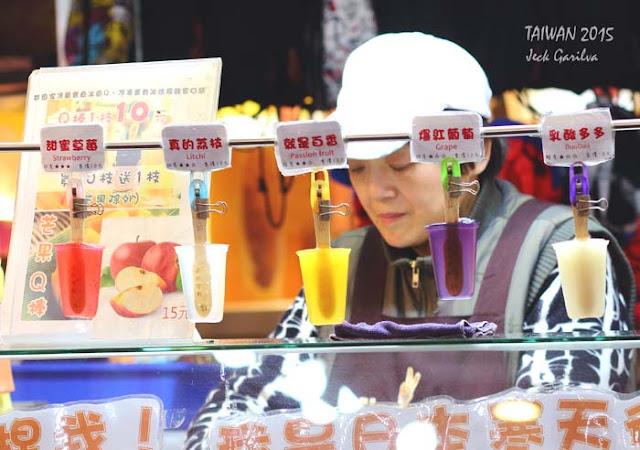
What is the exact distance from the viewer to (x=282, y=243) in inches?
128

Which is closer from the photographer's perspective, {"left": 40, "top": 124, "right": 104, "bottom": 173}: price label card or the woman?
{"left": 40, "top": 124, "right": 104, "bottom": 173}: price label card

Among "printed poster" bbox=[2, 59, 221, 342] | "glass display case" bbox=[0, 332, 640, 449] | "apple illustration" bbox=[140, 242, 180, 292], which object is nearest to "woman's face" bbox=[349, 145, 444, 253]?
"printed poster" bbox=[2, 59, 221, 342]

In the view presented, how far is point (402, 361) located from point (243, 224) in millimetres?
1899

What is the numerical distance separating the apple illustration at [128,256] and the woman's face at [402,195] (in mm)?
1141

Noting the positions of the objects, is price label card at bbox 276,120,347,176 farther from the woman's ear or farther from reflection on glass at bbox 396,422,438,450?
the woman's ear

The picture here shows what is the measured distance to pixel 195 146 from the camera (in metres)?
1.51

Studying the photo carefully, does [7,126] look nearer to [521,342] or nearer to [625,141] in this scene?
[625,141]

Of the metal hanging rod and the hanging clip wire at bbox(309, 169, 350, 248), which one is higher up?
the metal hanging rod

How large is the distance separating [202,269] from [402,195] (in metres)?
1.45

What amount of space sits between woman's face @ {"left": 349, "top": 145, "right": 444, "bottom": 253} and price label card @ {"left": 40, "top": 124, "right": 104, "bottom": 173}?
4.75ft

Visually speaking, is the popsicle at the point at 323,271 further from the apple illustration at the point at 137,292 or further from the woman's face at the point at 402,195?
the woman's face at the point at 402,195

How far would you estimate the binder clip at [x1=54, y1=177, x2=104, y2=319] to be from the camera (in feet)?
5.06

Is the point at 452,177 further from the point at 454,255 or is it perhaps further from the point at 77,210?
the point at 77,210

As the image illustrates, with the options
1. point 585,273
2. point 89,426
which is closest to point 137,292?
point 89,426
